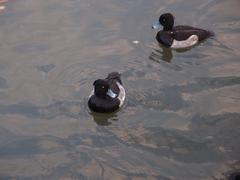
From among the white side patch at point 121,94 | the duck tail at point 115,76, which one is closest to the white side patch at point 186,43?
the duck tail at point 115,76

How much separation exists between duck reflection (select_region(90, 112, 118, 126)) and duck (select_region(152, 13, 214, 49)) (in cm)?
239

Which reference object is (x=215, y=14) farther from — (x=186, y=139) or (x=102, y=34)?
Answer: (x=186, y=139)

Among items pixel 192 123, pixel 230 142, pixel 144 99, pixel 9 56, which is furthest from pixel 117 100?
pixel 9 56

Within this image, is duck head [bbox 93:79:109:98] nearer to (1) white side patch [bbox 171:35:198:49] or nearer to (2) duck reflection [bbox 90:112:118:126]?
(2) duck reflection [bbox 90:112:118:126]

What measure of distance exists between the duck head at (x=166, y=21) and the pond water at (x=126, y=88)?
0.33 meters

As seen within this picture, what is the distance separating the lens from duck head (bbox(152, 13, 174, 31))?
10758 mm

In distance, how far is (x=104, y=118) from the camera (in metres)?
8.87

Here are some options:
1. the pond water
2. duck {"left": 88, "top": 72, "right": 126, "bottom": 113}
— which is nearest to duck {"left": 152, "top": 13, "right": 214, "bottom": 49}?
the pond water

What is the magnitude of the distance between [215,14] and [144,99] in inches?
134

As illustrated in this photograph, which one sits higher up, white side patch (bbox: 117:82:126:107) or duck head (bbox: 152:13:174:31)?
duck head (bbox: 152:13:174:31)

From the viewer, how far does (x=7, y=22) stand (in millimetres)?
11516

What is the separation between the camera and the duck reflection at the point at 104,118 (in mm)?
8727

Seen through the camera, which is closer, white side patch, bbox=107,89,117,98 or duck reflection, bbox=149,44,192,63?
white side patch, bbox=107,89,117,98

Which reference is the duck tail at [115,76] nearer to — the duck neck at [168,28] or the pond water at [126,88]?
the pond water at [126,88]
